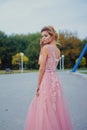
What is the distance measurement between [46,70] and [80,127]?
205 centimetres

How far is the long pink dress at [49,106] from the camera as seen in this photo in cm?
580

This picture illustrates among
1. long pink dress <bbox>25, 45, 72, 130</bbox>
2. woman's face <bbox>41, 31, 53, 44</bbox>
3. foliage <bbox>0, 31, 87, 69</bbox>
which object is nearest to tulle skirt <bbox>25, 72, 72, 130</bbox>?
long pink dress <bbox>25, 45, 72, 130</bbox>

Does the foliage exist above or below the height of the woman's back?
above

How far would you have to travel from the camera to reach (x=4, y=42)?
7638 centimetres

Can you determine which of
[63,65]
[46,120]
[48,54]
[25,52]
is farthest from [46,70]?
[25,52]

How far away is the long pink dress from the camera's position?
229 inches

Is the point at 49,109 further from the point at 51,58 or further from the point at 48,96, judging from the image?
the point at 51,58

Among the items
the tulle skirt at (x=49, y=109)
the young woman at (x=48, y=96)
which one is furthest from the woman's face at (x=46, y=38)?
the tulle skirt at (x=49, y=109)

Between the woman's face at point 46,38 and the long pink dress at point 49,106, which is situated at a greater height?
the woman's face at point 46,38

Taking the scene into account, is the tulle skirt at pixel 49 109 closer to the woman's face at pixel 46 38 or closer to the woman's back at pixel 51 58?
the woman's back at pixel 51 58

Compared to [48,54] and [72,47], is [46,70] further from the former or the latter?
[72,47]

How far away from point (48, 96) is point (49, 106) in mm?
143

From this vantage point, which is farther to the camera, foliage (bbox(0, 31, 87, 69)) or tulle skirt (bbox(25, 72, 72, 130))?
foliage (bbox(0, 31, 87, 69))

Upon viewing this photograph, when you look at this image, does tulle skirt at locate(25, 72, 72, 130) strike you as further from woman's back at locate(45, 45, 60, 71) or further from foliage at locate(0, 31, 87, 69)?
foliage at locate(0, 31, 87, 69)
